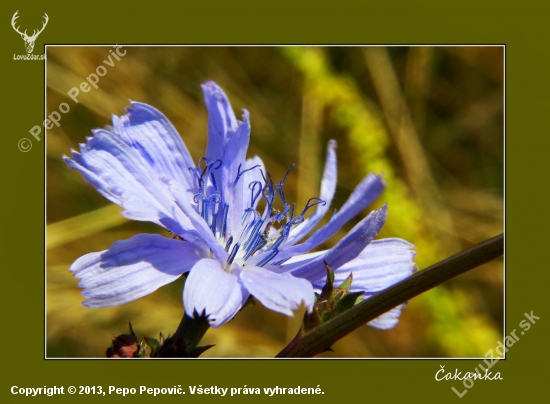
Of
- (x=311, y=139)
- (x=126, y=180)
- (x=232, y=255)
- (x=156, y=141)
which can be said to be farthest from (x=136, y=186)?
(x=311, y=139)

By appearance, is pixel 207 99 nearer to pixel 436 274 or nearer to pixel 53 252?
pixel 436 274

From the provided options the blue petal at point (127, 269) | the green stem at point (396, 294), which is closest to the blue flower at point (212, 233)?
the blue petal at point (127, 269)

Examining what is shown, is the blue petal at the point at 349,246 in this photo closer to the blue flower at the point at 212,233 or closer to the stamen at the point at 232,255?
the blue flower at the point at 212,233

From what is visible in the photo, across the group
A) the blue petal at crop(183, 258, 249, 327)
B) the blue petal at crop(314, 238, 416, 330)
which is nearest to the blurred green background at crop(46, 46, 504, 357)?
the blue petal at crop(314, 238, 416, 330)

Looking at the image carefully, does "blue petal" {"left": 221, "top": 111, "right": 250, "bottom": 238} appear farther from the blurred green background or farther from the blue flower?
the blurred green background

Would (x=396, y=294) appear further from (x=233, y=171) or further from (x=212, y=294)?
(x=233, y=171)
